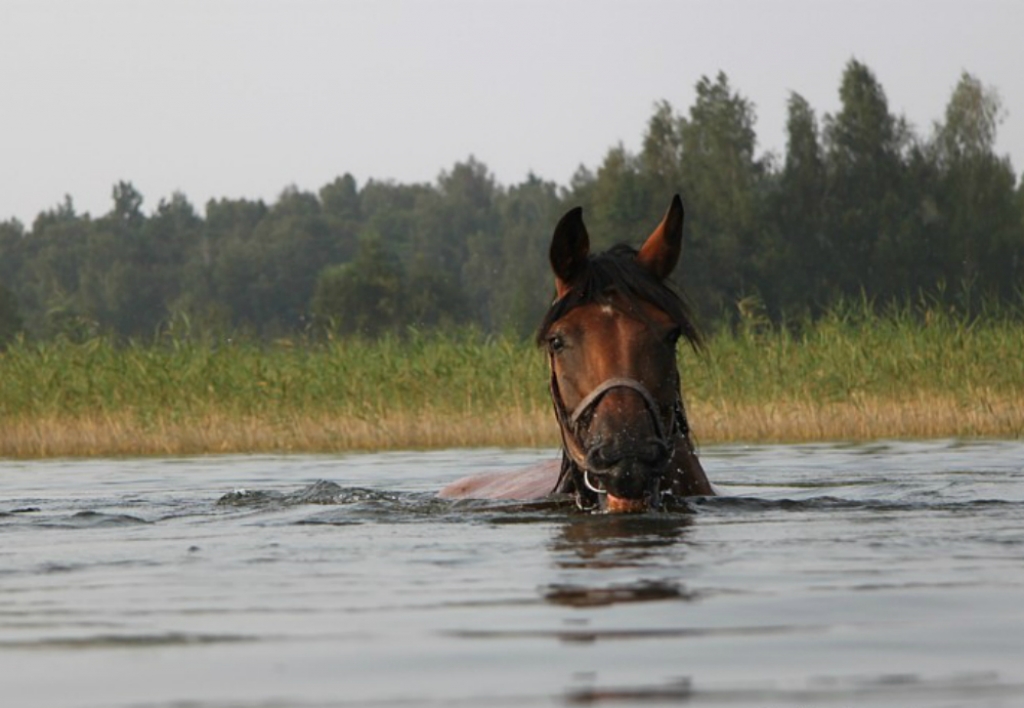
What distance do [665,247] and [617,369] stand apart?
0.82m

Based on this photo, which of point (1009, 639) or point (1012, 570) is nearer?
point (1009, 639)

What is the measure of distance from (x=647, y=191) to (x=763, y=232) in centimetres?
575

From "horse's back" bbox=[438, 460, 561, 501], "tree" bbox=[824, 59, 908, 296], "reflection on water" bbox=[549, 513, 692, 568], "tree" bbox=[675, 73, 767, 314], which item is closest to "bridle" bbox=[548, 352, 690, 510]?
"reflection on water" bbox=[549, 513, 692, 568]

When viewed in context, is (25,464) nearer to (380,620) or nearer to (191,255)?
(380,620)

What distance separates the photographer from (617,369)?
6.53 metres

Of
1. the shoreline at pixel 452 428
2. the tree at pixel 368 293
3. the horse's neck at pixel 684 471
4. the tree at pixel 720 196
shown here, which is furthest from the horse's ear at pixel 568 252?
the tree at pixel 368 293

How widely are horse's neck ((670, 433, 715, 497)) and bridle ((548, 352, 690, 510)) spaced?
0.21 ft

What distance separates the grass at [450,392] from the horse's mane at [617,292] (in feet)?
34.9

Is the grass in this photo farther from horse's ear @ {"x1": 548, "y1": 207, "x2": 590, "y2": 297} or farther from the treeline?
the treeline

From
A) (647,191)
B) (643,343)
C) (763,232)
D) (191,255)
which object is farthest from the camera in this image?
(191,255)

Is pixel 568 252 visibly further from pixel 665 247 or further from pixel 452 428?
pixel 452 428

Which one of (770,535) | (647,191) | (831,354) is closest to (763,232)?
(647,191)

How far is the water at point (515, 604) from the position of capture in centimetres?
354

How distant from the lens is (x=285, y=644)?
4164 millimetres
